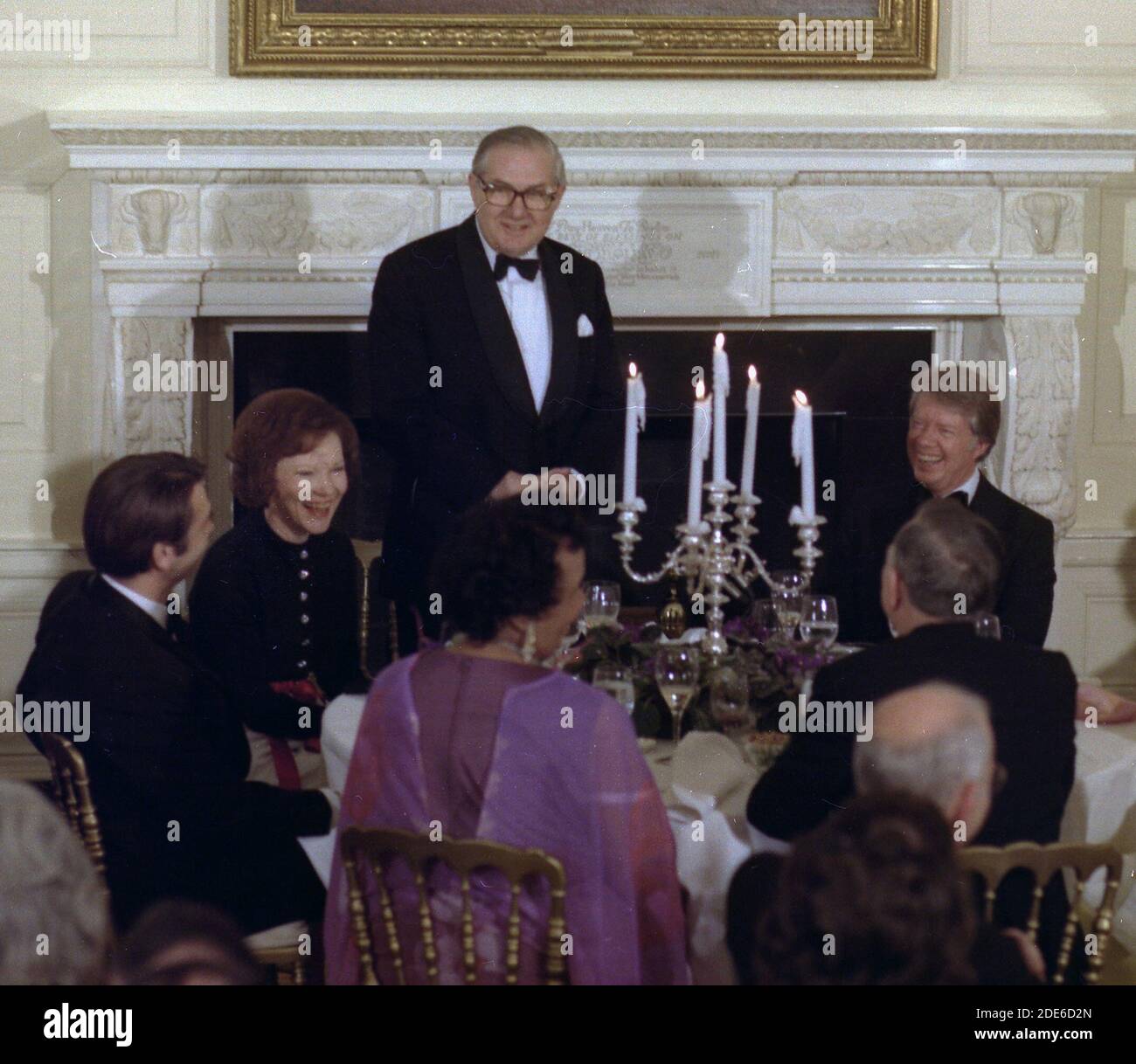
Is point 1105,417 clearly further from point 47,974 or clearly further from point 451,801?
point 47,974

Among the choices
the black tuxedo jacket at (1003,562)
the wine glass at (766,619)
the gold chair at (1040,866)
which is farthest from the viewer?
the black tuxedo jacket at (1003,562)

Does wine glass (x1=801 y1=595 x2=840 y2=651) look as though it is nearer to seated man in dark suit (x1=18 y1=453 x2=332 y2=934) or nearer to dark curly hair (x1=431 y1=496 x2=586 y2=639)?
dark curly hair (x1=431 y1=496 x2=586 y2=639)

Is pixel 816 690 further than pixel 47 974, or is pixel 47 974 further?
pixel 816 690

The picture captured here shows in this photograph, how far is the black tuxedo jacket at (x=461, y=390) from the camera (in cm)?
271

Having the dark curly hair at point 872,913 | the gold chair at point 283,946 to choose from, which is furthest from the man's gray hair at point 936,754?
the gold chair at point 283,946

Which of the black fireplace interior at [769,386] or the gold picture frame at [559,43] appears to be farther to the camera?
the black fireplace interior at [769,386]

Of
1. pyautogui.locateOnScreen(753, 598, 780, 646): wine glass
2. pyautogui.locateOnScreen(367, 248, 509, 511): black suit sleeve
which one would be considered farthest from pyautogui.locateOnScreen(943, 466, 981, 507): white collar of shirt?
pyautogui.locateOnScreen(367, 248, 509, 511): black suit sleeve

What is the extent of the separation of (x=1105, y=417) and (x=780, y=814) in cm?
221

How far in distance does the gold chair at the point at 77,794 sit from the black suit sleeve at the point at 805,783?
884mm

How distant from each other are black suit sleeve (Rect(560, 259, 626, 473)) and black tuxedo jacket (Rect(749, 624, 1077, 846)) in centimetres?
112

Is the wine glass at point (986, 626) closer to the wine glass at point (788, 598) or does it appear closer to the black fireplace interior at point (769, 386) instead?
the wine glass at point (788, 598)

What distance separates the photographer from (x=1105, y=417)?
11.6ft
